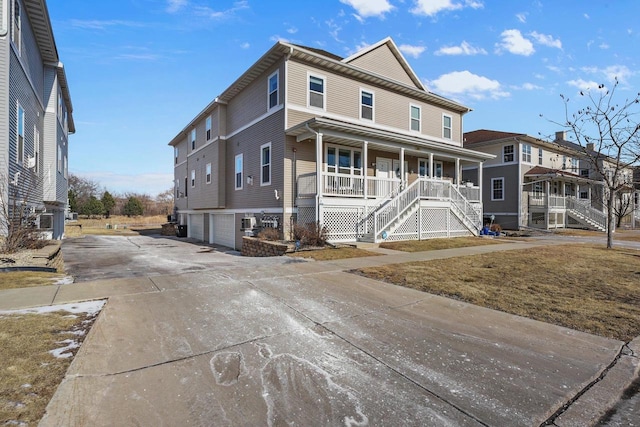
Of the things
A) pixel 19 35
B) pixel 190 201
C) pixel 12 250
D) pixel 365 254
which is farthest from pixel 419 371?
pixel 190 201

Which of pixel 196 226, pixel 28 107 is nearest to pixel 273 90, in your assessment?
pixel 28 107

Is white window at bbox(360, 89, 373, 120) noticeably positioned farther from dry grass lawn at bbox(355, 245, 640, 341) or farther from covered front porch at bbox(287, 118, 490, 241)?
dry grass lawn at bbox(355, 245, 640, 341)

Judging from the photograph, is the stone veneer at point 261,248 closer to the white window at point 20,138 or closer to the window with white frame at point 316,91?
the window with white frame at point 316,91

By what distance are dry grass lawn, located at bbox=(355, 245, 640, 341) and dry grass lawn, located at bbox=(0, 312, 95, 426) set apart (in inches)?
222

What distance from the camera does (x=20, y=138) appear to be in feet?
34.5

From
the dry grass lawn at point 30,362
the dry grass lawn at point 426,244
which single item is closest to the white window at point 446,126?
the dry grass lawn at point 426,244

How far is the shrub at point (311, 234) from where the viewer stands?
11961mm

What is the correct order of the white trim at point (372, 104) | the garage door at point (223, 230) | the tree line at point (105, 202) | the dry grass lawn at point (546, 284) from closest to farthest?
1. the dry grass lawn at point (546, 284)
2. the white trim at point (372, 104)
3. the garage door at point (223, 230)
4. the tree line at point (105, 202)

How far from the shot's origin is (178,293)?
600 centimetres

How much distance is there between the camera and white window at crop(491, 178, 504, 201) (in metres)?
26.6

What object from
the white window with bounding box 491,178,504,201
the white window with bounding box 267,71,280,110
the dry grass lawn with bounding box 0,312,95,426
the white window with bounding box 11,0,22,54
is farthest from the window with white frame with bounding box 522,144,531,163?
the white window with bounding box 11,0,22,54

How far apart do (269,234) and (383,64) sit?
11.2 m

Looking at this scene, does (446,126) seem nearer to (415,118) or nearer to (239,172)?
(415,118)

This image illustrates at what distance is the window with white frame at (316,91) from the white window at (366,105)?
2371 millimetres
